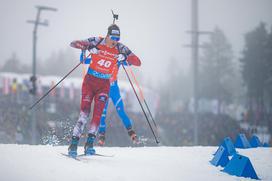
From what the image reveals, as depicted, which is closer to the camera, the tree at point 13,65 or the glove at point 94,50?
the glove at point 94,50

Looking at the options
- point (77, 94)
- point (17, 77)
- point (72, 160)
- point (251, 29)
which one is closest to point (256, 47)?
point (251, 29)

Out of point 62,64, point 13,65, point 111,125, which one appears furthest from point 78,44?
point 13,65

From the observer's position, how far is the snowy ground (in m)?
6.17

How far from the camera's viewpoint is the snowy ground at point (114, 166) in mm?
6168

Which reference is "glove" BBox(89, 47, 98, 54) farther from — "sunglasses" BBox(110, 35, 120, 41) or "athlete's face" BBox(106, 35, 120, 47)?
"sunglasses" BBox(110, 35, 120, 41)

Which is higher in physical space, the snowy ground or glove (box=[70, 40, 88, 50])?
glove (box=[70, 40, 88, 50])

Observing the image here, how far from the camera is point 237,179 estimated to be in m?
7.38

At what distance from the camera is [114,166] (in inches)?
292

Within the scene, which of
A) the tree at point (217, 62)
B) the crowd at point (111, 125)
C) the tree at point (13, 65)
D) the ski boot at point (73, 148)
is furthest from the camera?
the tree at point (13, 65)

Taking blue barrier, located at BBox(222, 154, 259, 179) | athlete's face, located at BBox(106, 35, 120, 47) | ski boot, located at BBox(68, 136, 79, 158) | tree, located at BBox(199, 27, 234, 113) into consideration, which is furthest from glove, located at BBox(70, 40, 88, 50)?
tree, located at BBox(199, 27, 234, 113)

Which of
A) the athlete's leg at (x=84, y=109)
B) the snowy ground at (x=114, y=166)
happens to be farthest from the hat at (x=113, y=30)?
the snowy ground at (x=114, y=166)

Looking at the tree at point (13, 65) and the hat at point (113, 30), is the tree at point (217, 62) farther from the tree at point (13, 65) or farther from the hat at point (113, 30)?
the hat at point (113, 30)

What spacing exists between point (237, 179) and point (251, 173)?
33 centimetres

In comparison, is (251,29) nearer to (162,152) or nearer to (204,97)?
(204,97)
